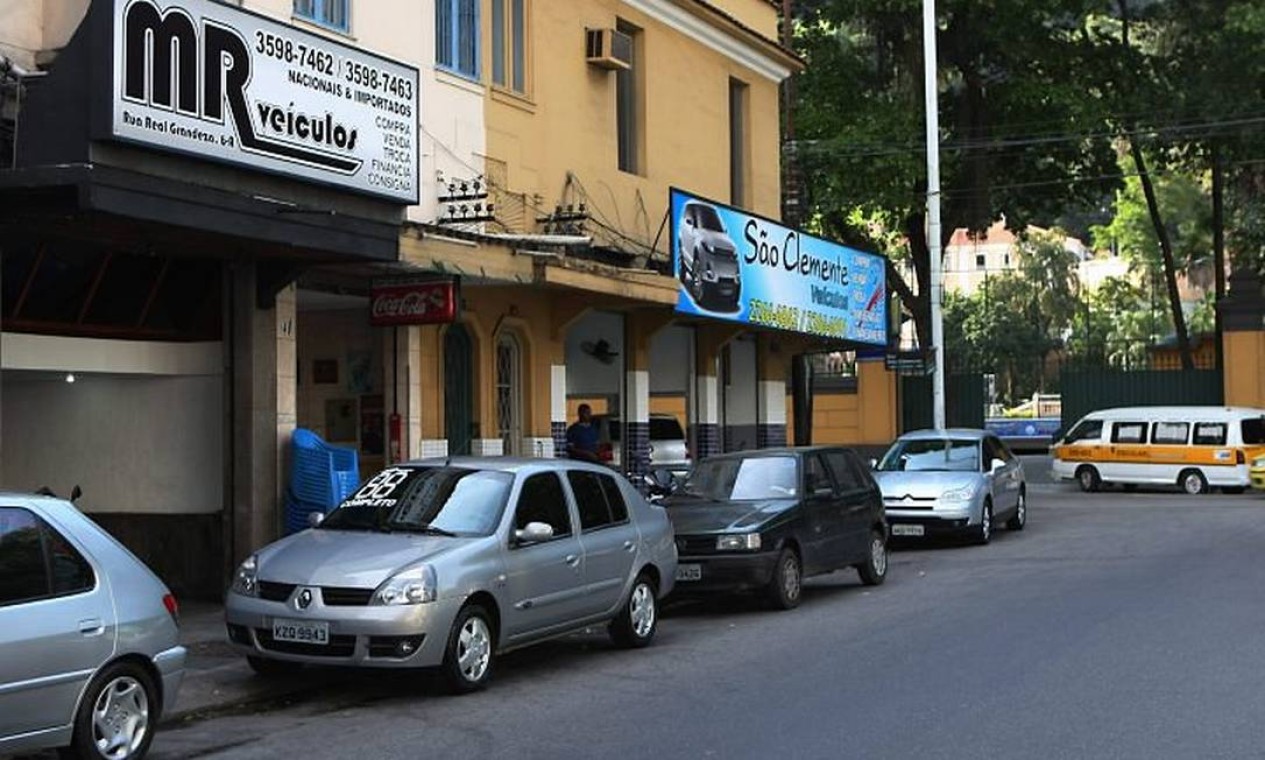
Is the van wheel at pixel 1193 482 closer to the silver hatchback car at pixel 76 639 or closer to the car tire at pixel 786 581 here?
the car tire at pixel 786 581

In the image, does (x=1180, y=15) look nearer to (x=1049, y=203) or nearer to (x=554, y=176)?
(x=1049, y=203)

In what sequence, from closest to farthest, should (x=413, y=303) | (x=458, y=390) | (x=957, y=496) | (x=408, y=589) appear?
(x=408, y=589)
(x=413, y=303)
(x=458, y=390)
(x=957, y=496)

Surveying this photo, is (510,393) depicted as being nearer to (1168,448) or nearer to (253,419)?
(253,419)

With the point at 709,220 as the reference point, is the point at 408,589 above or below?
below

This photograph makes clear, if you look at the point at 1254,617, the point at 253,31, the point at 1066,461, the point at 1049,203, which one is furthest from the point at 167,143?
the point at 1049,203

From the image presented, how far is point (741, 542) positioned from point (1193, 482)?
20248mm

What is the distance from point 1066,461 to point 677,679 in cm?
2440

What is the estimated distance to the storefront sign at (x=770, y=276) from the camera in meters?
19.3

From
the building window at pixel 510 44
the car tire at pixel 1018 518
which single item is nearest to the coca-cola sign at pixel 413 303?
the building window at pixel 510 44

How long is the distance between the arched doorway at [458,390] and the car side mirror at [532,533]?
283 inches

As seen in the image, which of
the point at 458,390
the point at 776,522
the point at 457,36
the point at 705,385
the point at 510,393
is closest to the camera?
the point at 776,522

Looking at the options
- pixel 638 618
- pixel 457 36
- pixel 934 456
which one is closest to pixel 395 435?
pixel 457 36

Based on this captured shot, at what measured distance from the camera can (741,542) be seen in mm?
13453

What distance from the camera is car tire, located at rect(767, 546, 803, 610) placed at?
1359 cm
